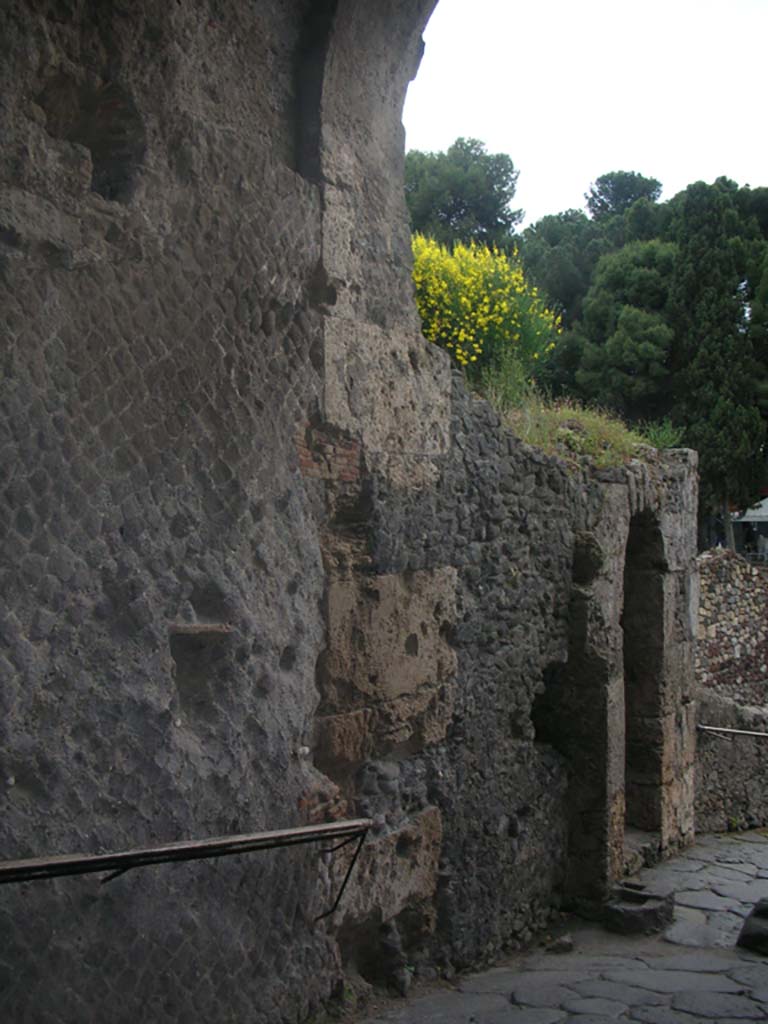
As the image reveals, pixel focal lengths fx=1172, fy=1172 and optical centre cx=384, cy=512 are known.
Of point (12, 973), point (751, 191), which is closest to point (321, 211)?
point (12, 973)

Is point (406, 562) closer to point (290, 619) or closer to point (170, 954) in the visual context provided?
point (290, 619)

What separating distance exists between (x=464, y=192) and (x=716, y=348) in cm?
859

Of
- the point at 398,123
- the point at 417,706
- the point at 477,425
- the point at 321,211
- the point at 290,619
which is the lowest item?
the point at 417,706

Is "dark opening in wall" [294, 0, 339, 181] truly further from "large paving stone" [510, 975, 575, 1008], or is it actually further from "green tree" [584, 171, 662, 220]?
"green tree" [584, 171, 662, 220]

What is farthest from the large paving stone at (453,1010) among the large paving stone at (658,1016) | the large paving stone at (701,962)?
the large paving stone at (701,962)

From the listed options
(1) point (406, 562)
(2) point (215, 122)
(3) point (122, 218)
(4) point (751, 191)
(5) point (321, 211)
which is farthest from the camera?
(4) point (751, 191)

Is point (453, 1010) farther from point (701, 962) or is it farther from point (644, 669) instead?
point (644, 669)

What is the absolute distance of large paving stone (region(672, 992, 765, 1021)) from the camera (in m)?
4.74

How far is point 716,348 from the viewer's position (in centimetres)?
2384

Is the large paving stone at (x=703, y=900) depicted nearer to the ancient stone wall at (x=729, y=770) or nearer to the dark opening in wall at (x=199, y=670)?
the ancient stone wall at (x=729, y=770)

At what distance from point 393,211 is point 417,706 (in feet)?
7.00

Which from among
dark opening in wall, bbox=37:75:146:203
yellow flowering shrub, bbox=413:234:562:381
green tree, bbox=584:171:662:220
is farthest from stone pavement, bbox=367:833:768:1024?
green tree, bbox=584:171:662:220

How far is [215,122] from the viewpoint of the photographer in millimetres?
4082

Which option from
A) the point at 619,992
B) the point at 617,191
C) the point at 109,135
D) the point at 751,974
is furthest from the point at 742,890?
the point at 617,191
